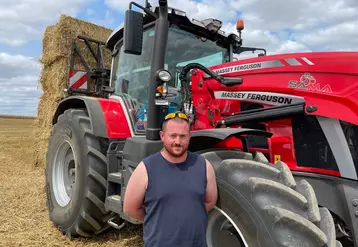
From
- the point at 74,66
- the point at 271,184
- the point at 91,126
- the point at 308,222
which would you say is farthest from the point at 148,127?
the point at 74,66

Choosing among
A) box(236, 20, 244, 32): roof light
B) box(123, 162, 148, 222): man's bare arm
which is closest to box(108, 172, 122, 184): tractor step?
box(123, 162, 148, 222): man's bare arm

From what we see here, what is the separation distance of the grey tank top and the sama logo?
1.07 m

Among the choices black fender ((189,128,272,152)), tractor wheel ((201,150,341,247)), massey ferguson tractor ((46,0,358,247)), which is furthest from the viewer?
black fender ((189,128,272,152))

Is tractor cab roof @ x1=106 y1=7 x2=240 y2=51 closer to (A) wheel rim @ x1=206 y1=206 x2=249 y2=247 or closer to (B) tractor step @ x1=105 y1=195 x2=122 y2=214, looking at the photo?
(B) tractor step @ x1=105 y1=195 x2=122 y2=214

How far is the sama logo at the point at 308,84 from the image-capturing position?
260 cm

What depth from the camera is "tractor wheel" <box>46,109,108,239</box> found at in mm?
3748

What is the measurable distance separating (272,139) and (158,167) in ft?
3.47

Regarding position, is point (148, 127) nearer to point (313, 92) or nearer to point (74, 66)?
point (313, 92)

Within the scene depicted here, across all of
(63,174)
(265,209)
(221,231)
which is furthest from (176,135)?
(63,174)

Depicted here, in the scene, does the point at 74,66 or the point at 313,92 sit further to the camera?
the point at 74,66

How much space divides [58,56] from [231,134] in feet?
18.5

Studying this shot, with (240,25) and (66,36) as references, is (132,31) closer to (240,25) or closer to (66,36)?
(240,25)

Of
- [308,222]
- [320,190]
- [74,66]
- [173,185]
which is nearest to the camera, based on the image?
[308,222]

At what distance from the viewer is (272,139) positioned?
113 inches
